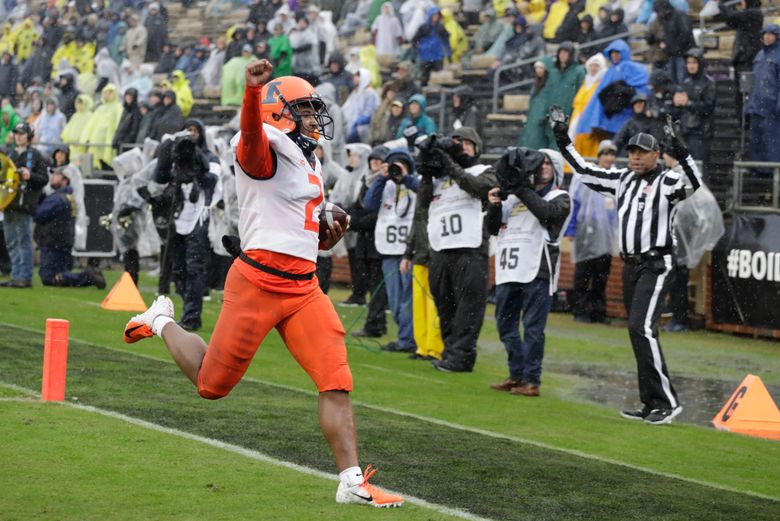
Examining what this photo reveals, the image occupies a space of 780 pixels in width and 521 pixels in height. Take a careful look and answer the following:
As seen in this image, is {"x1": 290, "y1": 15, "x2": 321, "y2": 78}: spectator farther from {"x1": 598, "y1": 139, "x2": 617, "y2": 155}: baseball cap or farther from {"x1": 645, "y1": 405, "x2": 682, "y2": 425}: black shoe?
{"x1": 645, "y1": 405, "x2": 682, "y2": 425}: black shoe

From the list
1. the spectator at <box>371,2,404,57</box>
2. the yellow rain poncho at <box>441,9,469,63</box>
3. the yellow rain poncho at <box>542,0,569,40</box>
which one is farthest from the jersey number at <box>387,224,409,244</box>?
the spectator at <box>371,2,404,57</box>

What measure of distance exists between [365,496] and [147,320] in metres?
1.61

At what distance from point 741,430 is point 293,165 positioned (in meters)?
5.16

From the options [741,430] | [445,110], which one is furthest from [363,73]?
[741,430]

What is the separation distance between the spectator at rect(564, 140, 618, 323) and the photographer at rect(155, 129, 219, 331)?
5268mm

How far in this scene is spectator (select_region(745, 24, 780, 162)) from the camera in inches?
697

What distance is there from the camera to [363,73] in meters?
24.0

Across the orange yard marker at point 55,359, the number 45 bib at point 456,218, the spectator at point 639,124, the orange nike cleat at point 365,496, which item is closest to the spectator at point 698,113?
the spectator at point 639,124

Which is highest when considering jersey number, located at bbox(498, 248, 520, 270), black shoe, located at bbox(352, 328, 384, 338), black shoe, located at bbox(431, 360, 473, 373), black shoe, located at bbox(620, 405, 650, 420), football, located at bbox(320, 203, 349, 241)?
football, located at bbox(320, 203, 349, 241)

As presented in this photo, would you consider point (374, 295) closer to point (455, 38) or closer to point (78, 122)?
point (455, 38)

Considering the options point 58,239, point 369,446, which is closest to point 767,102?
point 58,239

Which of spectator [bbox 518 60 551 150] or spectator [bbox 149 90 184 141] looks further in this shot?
spectator [bbox 149 90 184 141]

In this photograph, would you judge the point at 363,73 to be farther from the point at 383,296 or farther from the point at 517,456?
the point at 517,456

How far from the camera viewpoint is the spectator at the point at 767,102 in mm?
17703
